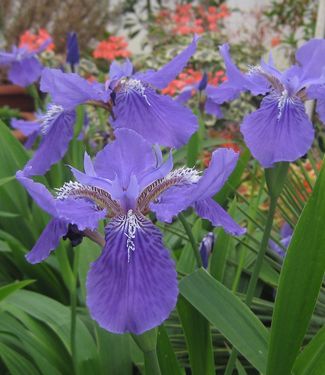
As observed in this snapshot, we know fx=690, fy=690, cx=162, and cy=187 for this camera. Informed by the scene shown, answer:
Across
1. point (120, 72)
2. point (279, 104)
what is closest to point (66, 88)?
point (120, 72)

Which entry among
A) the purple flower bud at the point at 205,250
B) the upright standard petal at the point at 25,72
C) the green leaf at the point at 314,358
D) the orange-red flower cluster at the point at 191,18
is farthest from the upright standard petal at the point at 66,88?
the orange-red flower cluster at the point at 191,18

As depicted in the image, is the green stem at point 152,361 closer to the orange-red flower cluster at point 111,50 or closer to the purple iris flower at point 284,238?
the purple iris flower at point 284,238

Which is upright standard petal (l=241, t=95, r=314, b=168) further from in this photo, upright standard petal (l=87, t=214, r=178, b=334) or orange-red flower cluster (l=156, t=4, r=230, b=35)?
orange-red flower cluster (l=156, t=4, r=230, b=35)


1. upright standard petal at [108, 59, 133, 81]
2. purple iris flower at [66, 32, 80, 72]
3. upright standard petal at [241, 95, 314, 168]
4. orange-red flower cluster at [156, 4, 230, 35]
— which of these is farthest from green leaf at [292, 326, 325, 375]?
orange-red flower cluster at [156, 4, 230, 35]

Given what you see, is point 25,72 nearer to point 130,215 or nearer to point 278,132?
point 278,132

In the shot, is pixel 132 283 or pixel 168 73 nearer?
pixel 132 283

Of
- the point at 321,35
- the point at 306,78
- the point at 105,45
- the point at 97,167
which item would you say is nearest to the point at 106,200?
the point at 97,167
